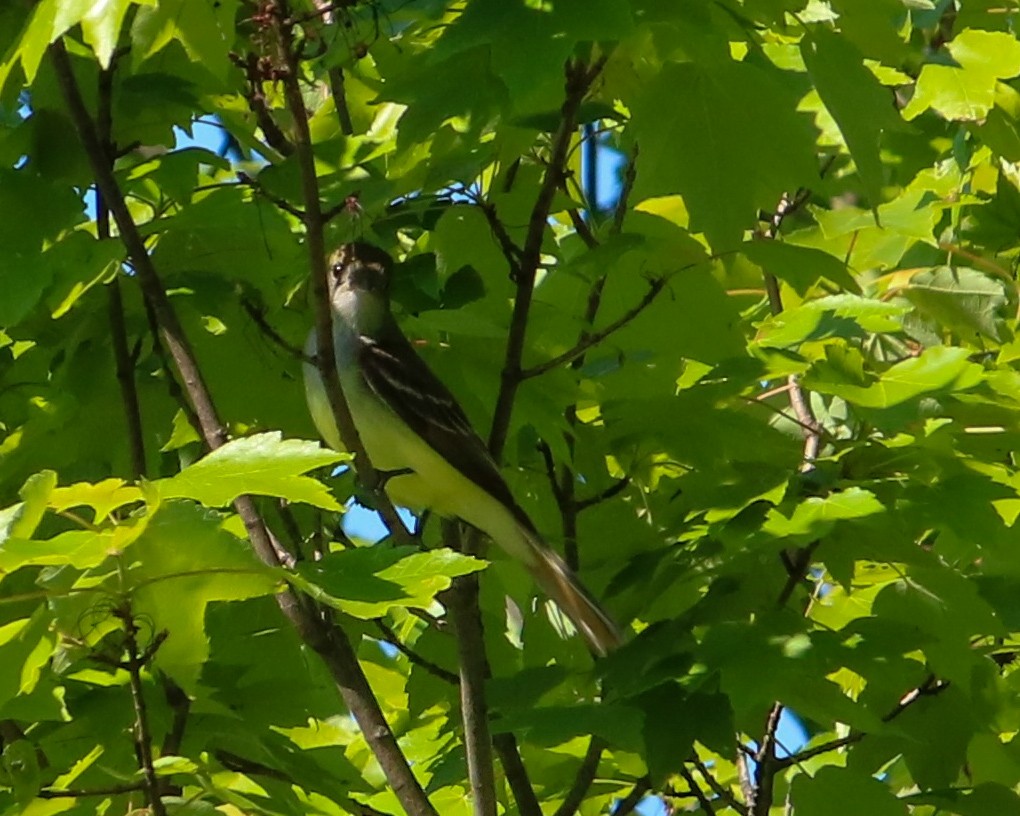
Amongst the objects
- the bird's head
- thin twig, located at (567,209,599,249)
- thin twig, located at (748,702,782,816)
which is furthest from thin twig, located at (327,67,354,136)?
thin twig, located at (748,702,782,816)

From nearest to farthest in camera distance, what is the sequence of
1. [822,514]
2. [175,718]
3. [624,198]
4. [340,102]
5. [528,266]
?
1. [822,514]
2. [175,718]
3. [528,266]
4. [624,198]
5. [340,102]

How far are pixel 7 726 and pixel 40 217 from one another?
3.59ft

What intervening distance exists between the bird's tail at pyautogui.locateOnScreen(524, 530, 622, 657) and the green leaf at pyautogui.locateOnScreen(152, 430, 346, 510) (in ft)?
4.49

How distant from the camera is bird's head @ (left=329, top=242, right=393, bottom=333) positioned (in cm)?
421

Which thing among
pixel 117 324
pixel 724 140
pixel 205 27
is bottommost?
pixel 117 324

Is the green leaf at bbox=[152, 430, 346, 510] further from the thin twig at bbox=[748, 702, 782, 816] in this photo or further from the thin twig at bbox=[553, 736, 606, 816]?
the thin twig at bbox=[748, 702, 782, 816]

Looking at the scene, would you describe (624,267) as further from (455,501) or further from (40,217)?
(40,217)

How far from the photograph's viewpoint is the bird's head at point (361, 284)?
4.21 m

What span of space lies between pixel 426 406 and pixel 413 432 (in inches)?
6.3

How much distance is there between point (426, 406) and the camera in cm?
408

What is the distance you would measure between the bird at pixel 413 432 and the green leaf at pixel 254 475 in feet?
4.14

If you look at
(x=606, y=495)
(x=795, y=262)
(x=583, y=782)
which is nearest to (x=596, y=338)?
(x=795, y=262)

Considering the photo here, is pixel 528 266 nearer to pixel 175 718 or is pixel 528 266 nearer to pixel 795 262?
pixel 795 262

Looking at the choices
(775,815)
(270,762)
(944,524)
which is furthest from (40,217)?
(775,815)
